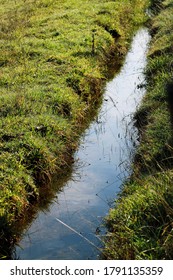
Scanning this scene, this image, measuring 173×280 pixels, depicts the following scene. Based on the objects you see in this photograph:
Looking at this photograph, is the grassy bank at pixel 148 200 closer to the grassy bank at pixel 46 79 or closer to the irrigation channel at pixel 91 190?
the irrigation channel at pixel 91 190

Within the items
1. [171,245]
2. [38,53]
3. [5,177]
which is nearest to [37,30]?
[38,53]

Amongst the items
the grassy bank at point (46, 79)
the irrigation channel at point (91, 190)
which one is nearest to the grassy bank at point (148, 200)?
the irrigation channel at point (91, 190)

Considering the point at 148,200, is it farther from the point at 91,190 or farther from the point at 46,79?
the point at 46,79

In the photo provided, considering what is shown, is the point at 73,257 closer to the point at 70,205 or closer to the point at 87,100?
the point at 70,205

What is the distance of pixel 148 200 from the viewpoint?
23.3ft

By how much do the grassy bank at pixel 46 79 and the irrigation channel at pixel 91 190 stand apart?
32 cm

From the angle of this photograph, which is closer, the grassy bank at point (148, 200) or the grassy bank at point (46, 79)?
the grassy bank at point (148, 200)

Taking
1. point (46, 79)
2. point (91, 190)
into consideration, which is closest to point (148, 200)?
point (91, 190)

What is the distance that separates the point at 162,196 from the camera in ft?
22.5

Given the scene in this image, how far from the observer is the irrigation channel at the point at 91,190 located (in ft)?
25.8

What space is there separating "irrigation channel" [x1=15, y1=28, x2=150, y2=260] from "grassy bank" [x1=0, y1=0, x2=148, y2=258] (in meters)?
0.32

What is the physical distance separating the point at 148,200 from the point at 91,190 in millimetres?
2574

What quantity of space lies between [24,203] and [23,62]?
6.25 metres

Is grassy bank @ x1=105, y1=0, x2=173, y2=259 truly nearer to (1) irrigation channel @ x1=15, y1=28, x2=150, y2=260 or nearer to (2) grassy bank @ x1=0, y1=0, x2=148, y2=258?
(1) irrigation channel @ x1=15, y1=28, x2=150, y2=260
